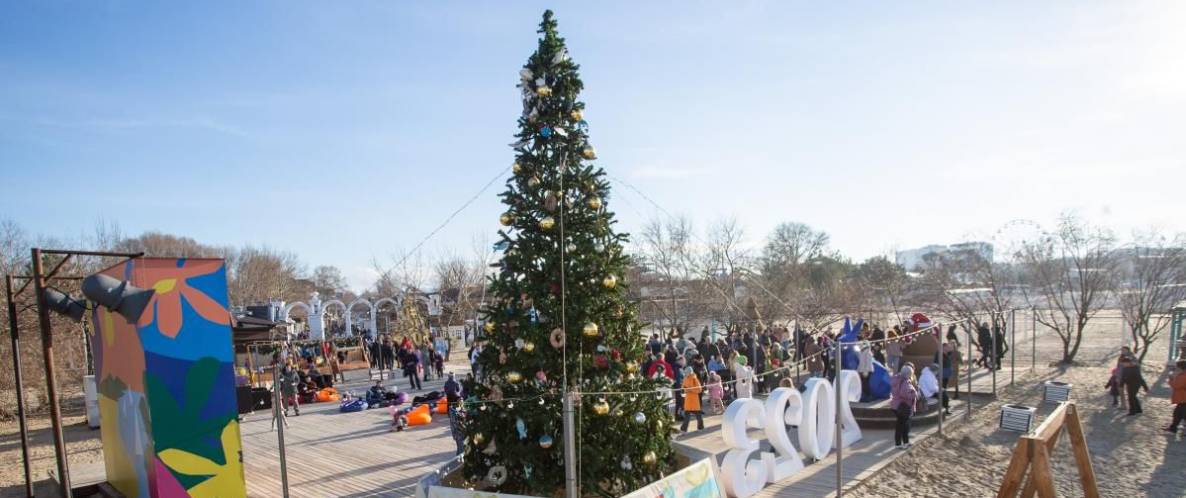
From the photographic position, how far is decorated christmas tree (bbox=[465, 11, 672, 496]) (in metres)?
7.09

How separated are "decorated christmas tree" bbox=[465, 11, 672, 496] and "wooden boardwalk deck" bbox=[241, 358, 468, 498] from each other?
3886mm

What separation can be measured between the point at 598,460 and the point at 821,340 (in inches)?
561

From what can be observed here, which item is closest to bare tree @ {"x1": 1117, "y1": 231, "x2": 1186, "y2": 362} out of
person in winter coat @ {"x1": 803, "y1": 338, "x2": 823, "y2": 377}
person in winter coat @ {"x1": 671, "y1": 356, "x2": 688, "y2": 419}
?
person in winter coat @ {"x1": 803, "y1": 338, "x2": 823, "y2": 377}

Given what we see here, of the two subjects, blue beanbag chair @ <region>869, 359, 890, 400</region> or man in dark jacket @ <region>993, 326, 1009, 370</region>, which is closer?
blue beanbag chair @ <region>869, 359, 890, 400</region>

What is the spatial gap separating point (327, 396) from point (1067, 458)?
18.2 meters

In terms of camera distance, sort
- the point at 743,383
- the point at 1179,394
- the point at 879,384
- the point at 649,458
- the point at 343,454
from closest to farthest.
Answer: the point at 649,458, the point at 1179,394, the point at 343,454, the point at 743,383, the point at 879,384

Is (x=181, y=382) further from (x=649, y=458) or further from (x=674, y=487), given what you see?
(x=674, y=487)

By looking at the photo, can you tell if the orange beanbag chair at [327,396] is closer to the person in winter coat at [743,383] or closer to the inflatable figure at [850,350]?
the person in winter coat at [743,383]

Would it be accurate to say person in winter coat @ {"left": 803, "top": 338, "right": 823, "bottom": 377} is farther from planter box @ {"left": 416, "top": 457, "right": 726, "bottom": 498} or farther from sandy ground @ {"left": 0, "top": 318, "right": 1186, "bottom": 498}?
planter box @ {"left": 416, "top": 457, "right": 726, "bottom": 498}

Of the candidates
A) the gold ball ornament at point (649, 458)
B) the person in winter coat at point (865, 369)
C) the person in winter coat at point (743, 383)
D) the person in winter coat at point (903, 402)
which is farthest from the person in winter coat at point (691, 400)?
the gold ball ornament at point (649, 458)

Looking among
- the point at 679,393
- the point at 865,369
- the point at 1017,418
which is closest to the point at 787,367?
the point at 679,393

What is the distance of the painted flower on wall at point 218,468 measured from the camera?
8.38 metres

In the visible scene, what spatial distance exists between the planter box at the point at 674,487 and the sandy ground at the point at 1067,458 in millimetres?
3616

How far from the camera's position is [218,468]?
28.2 feet
